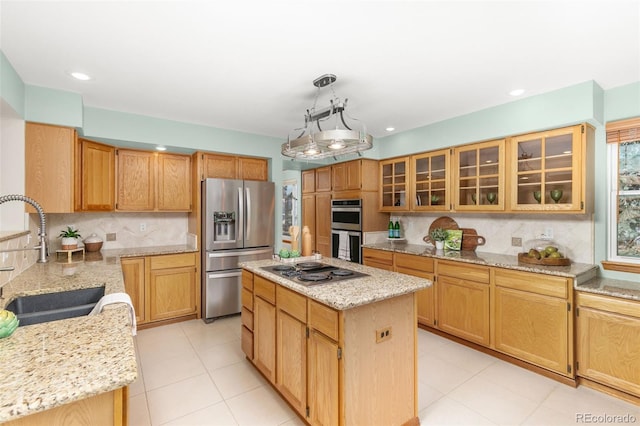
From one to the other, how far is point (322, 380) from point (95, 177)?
3.12 meters

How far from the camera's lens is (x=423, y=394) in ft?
7.49

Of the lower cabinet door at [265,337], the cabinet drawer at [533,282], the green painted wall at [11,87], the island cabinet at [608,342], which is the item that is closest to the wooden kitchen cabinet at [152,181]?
the green painted wall at [11,87]

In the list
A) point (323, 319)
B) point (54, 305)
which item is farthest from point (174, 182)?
point (323, 319)

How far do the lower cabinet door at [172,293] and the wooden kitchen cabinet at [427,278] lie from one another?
2.64 metres

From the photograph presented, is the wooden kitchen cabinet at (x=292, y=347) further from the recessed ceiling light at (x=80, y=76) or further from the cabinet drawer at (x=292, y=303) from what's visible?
the recessed ceiling light at (x=80, y=76)

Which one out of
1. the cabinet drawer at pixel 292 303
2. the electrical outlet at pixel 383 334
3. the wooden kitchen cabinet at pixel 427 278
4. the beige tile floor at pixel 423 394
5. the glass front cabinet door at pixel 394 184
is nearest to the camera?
the electrical outlet at pixel 383 334

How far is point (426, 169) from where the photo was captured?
3.79 metres

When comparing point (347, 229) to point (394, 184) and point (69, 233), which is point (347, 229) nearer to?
point (394, 184)

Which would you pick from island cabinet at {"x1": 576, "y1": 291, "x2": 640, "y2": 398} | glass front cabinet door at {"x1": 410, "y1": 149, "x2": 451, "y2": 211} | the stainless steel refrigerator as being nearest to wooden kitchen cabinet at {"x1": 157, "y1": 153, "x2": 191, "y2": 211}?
the stainless steel refrigerator

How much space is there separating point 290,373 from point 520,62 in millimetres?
2689

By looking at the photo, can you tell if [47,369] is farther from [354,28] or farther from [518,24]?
[518,24]

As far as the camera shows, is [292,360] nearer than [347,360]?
No

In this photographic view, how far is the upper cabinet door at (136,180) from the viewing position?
3596 mm

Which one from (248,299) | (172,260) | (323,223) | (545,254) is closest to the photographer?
(248,299)
